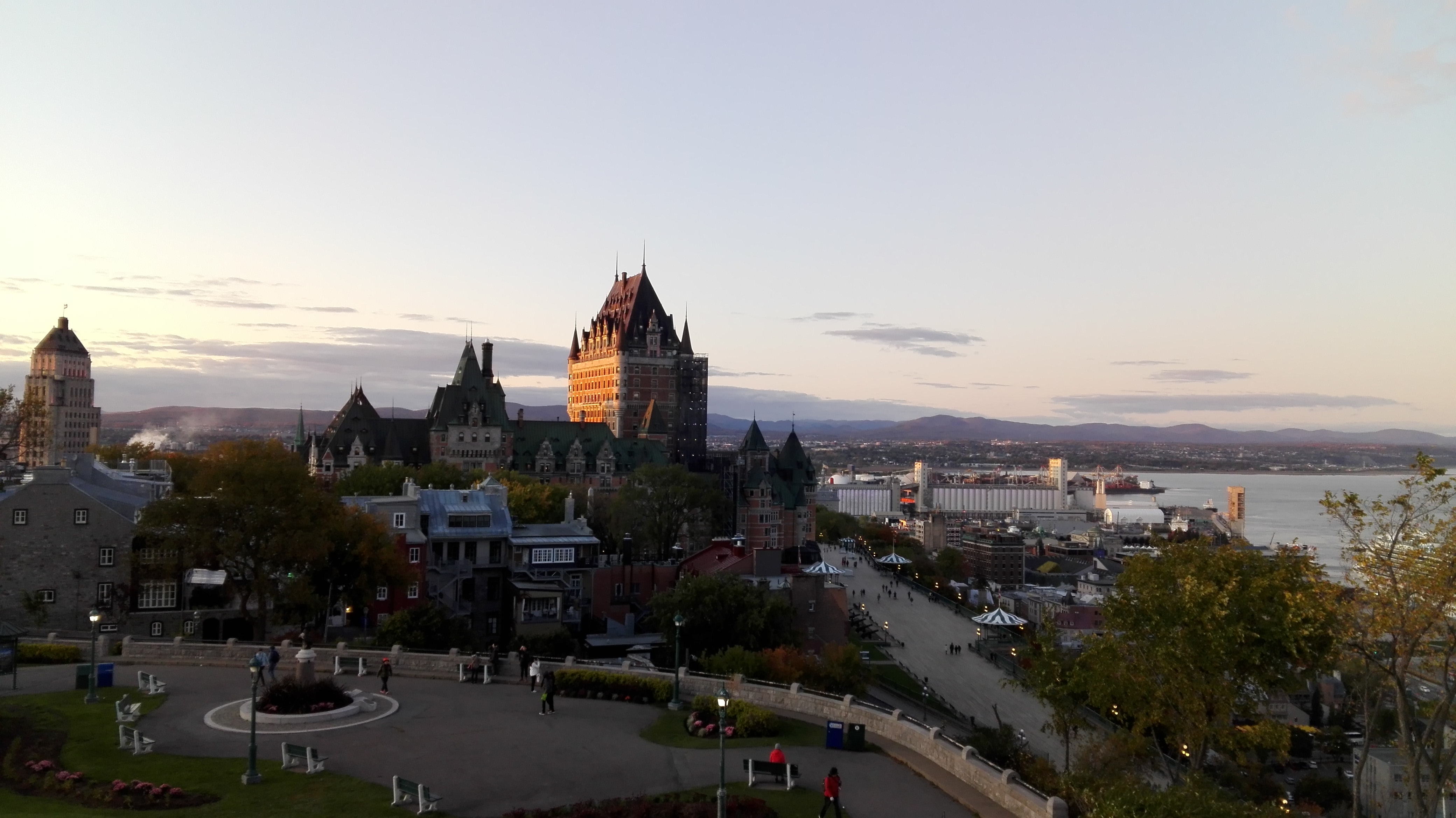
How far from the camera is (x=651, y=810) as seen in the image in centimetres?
1923

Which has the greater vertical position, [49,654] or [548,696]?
[548,696]

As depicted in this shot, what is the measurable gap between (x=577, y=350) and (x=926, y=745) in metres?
132

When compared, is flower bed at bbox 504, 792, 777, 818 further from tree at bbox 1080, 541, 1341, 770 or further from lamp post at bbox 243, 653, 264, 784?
tree at bbox 1080, 541, 1341, 770

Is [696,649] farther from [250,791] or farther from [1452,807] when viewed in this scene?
[1452,807]

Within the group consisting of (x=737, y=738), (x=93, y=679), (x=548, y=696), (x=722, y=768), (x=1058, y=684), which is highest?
(x=722, y=768)

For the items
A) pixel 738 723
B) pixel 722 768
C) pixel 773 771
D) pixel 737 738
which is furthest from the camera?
pixel 738 723

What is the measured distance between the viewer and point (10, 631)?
95.5 ft

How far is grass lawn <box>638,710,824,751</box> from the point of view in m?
24.9

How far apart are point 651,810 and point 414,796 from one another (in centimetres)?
468

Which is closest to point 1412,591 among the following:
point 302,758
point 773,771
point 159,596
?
point 773,771

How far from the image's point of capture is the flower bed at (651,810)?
1902 cm

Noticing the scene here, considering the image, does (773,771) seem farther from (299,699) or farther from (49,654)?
(49,654)

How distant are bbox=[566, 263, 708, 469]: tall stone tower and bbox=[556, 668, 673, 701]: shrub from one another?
94.0 metres

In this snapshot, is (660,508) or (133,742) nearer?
(133,742)
